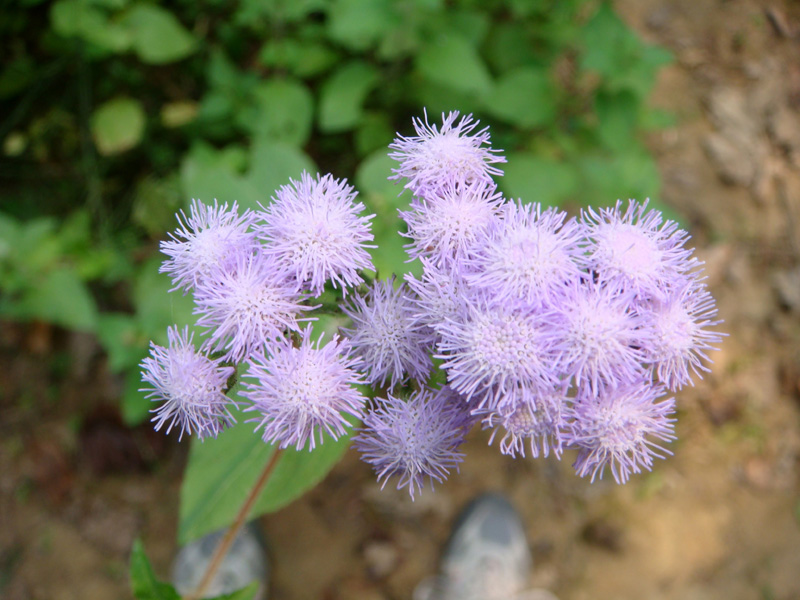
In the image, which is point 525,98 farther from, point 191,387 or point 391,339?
point 191,387

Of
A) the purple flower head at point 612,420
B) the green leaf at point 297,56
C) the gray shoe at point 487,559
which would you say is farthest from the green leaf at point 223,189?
the gray shoe at point 487,559

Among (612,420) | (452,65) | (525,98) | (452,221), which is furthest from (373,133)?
(612,420)

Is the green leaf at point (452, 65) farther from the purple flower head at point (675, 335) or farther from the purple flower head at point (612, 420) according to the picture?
the purple flower head at point (612, 420)

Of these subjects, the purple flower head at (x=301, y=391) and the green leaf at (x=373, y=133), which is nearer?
the purple flower head at (x=301, y=391)

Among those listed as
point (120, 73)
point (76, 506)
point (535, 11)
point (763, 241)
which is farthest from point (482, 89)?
point (76, 506)

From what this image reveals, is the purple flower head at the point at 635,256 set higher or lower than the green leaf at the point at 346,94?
lower

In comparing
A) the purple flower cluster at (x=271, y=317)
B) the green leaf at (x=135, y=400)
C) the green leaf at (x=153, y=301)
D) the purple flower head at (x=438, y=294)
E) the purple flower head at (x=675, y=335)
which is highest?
the purple flower head at (x=675, y=335)
